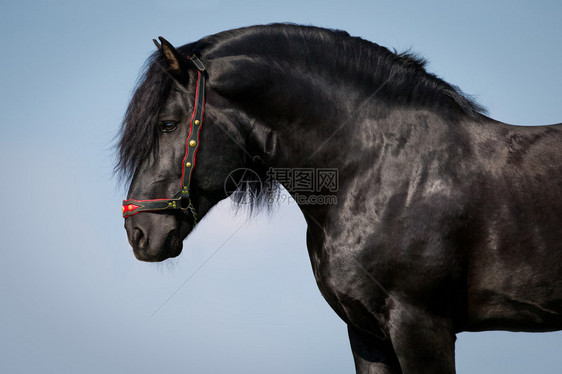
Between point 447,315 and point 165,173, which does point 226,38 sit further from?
point 447,315

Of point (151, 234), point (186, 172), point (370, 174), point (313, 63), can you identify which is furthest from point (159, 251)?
point (313, 63)

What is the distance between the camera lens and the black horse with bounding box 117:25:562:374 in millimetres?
2418

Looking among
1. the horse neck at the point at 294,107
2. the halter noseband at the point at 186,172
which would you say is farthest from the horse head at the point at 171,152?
the horse neck at the point at 294,107

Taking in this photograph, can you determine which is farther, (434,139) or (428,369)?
(434,139)

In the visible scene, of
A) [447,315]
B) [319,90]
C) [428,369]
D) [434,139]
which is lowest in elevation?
[428,369]

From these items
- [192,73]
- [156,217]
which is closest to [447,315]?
[156,217]

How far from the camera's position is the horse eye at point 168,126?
2619 mm

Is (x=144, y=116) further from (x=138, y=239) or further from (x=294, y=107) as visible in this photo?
(x=294, y=107)

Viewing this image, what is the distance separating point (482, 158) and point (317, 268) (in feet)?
3.15

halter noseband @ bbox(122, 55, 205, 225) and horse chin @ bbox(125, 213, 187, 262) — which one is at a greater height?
halter noseband @ bbox(122, 55, 205, 225)

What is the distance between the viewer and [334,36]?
274 cm

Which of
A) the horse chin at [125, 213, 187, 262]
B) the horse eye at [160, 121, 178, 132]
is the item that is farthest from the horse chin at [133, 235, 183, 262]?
the horse eye at [160, 121, 178, 132]
